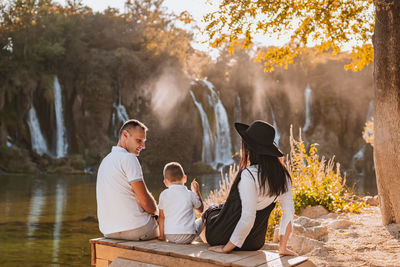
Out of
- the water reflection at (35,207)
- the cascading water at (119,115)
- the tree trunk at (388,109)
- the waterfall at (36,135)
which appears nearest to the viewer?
the tree trunk at (388,109)

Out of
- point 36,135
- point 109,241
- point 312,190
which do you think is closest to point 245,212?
point 109,241

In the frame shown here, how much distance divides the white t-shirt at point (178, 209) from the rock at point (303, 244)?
67.4 inches

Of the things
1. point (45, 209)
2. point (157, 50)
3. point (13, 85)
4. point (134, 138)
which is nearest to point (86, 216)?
point (45, 209)

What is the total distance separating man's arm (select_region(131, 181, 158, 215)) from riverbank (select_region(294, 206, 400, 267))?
1.76 metres

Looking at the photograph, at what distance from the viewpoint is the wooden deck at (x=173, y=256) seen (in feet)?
9.98

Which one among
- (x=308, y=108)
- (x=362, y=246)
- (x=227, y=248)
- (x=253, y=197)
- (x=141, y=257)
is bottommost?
(x=362, y=246)

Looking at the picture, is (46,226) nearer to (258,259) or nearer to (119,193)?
(119,193)

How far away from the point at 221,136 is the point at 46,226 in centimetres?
2346

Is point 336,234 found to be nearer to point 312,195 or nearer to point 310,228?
point 310,228

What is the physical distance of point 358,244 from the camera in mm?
5078

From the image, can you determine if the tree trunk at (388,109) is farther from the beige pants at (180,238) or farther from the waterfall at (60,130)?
the waterfall at (60,130)

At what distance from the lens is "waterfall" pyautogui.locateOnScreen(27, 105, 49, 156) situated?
2639 cm

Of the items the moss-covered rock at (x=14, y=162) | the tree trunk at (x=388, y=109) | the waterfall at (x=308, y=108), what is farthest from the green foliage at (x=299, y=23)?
the waterfall at (x=308, y=108)

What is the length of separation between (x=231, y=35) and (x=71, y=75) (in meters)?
24.6
